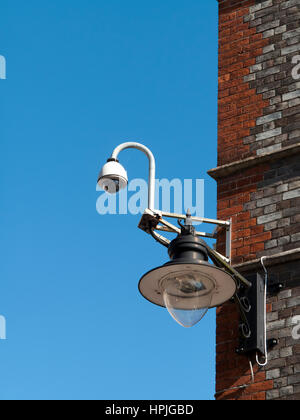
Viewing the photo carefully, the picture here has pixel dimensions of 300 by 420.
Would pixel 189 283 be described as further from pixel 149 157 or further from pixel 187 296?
pixel 149 157

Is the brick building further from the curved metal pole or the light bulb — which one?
the light bulb

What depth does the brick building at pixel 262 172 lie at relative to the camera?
10641 millimetres

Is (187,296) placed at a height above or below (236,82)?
below

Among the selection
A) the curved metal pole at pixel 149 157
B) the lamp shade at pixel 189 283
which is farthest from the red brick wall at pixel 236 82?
the lamp shade at pixel 189 283

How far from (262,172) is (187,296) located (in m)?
2.65

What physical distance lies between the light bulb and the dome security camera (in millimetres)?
1777

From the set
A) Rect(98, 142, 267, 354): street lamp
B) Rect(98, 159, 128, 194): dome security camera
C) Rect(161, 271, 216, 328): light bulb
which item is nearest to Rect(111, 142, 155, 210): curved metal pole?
Rect(98, 159, 128, 194): dome security camera

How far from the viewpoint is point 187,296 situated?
30.9 ft

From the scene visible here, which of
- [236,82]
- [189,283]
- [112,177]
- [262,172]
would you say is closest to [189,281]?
[189,283]

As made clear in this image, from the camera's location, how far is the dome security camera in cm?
1095

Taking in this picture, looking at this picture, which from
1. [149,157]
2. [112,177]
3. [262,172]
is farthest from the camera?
[262,172]

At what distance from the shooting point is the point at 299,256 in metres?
10.8

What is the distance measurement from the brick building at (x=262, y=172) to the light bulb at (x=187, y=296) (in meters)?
1.43
